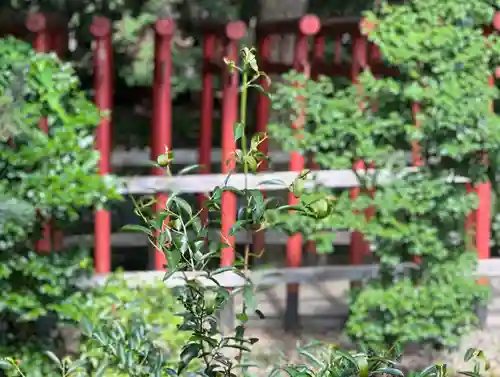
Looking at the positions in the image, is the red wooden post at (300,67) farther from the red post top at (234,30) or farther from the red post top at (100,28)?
the red post top at (100,28)

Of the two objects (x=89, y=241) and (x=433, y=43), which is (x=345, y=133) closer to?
(x=433, y=43)

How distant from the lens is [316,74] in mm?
5445

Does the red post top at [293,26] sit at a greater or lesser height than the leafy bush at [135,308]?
greater

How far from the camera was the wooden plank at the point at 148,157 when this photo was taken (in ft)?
19.3

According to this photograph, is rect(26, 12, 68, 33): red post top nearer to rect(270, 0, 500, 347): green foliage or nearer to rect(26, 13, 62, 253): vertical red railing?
rect(26, 13, 62, 253): vertical red railing

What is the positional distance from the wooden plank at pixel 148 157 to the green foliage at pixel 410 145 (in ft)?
4.45

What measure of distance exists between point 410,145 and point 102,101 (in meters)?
1.58

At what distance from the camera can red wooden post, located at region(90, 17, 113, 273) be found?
175 inches

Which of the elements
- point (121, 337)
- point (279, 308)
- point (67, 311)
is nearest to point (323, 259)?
point (279, 308)

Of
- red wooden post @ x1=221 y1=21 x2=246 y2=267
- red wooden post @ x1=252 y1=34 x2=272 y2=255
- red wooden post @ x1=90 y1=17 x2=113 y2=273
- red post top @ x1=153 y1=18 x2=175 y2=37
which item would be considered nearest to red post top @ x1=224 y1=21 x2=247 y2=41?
red wooden post @ x1=221 y1=21 x2=246 y2=267

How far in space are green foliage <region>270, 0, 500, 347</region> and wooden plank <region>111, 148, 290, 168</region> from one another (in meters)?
1.36

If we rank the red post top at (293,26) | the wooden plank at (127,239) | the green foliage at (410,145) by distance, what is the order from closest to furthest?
the green foliage at (410,145), the red post top at (293,26), the wooden plank at (127,239)

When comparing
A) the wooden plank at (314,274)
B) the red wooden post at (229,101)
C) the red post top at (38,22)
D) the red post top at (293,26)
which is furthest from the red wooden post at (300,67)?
the red post top at (38,22)

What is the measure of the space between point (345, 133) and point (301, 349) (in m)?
2.47
